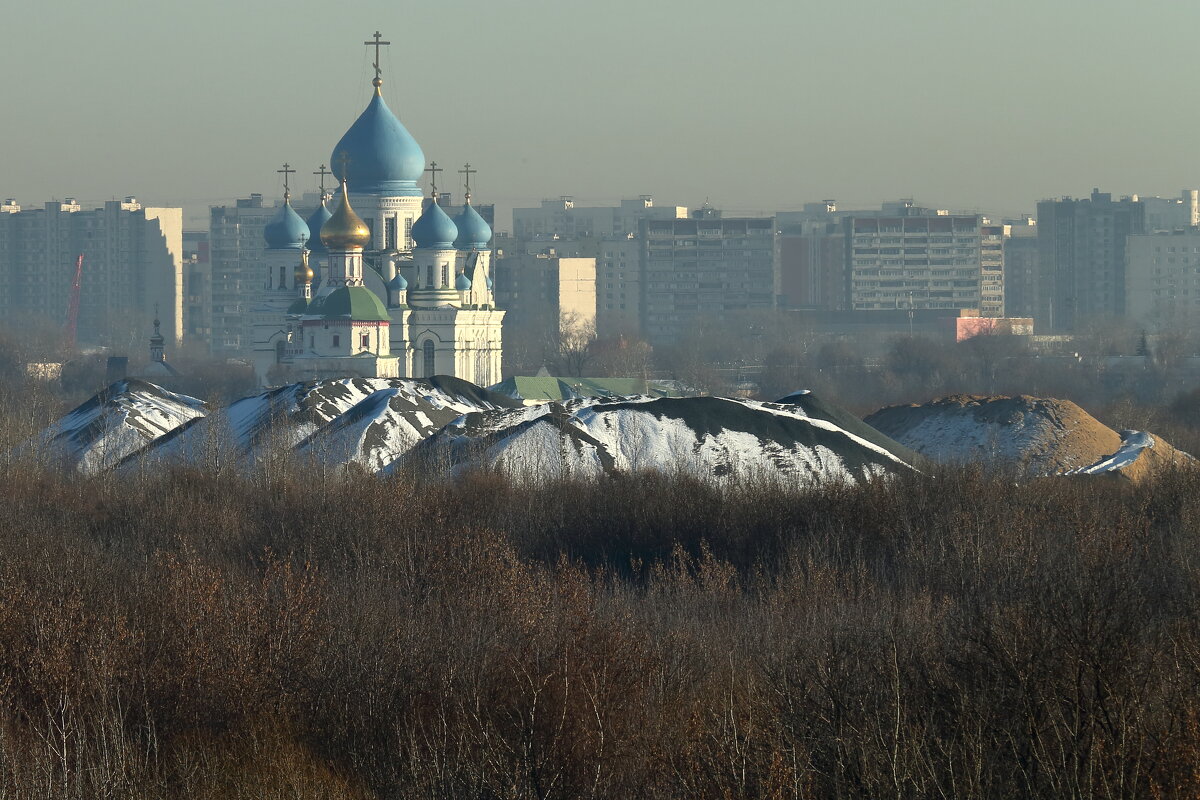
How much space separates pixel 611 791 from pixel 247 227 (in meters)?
85.6

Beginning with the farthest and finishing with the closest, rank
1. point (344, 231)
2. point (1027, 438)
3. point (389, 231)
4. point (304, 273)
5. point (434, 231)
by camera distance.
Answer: point (389, 231) → point (434, 231) → point (304, 273) → point (344, 231) → point (1027, 438)

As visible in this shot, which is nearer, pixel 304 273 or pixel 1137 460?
pixel 1137 460

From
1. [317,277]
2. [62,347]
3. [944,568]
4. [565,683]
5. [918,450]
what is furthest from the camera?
[62,347]

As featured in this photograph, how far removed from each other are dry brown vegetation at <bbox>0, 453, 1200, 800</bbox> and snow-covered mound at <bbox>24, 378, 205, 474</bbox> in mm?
4531

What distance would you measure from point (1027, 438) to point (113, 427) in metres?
11.5

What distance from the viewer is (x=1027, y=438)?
27.3m

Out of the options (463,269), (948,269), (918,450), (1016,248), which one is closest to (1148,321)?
(948,269)

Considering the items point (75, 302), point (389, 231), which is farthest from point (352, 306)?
point (75, 302)

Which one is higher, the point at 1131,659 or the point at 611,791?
the point at 1131,659

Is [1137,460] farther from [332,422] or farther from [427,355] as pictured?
[427,355]

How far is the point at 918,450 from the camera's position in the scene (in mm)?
29094

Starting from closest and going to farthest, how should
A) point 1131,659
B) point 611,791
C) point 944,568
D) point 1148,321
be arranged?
point 1131,659, point 611,791, point 944,568, point 1148,321

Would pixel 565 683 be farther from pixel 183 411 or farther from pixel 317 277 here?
pixel 317 277

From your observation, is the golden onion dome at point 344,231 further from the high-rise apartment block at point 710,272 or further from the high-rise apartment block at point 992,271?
the high-rise apartment block at point 992,271
